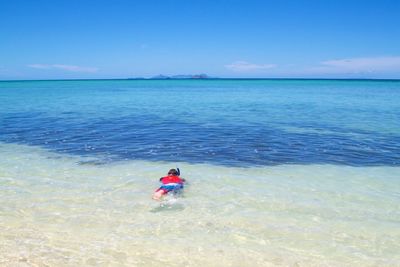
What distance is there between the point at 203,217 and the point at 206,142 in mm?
10073

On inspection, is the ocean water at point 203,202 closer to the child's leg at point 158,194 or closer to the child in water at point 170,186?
the child's leg at point 158,194

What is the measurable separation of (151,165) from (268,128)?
39.2ft

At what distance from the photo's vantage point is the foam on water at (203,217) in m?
6.89

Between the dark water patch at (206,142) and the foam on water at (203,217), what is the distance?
5.81 ft

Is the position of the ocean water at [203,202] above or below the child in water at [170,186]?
below

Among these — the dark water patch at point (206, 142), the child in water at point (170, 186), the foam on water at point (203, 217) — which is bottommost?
the foam on water at point (203, 217)

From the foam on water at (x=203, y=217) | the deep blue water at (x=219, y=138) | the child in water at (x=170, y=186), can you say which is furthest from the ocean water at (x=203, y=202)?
the child in water at (x=170, y=186)

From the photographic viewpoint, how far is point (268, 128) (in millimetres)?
23438

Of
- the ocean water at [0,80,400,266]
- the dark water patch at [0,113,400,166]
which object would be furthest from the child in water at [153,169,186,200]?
the dark water patch at [0,113,400,166]

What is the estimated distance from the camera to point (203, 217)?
8.75 m

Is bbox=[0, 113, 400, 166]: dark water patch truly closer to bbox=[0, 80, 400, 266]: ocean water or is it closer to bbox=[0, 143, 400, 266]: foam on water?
bbox=[0, 80, 400, 266]: ocean water

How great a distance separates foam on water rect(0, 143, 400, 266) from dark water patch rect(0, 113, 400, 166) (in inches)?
69.7

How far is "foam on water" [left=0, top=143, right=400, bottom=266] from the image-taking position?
689 centimetres

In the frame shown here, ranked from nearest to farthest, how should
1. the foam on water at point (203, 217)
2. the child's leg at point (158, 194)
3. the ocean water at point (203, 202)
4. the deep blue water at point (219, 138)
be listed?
the foam on water at point (203, 217) < the ocean water at point (203, 202) < the child's leg at point (158, 194) < the deep blue water at point (219, 138)
